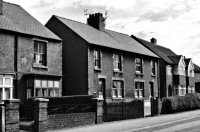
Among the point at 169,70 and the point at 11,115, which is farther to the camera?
the point at 169,70

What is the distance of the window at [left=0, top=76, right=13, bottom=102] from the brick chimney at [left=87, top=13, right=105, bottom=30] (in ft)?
55.8

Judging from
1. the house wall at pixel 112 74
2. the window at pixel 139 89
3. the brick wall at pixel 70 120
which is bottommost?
the brick wall at pixel 70 120

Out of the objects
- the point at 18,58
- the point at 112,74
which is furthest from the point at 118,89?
the point at 18,58

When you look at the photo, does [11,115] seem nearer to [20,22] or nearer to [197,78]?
[20,22]

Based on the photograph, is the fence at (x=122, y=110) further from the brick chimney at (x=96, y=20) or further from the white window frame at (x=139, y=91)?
the brick chimney at (x=96, y=20)

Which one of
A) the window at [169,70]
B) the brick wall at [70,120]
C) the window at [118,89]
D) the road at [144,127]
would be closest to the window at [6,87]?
the brick wall at [70,120]

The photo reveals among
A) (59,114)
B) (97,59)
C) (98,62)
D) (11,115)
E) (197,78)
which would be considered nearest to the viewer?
(11,115)

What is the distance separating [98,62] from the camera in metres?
33.0

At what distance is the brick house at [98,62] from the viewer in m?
31.4

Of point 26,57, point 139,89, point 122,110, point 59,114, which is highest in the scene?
point 26,57

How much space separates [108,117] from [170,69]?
30.1 metres

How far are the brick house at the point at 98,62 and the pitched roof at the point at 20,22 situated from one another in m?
4.18

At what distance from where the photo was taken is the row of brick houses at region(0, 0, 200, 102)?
80.9ft

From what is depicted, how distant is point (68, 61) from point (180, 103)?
37.6 ft
